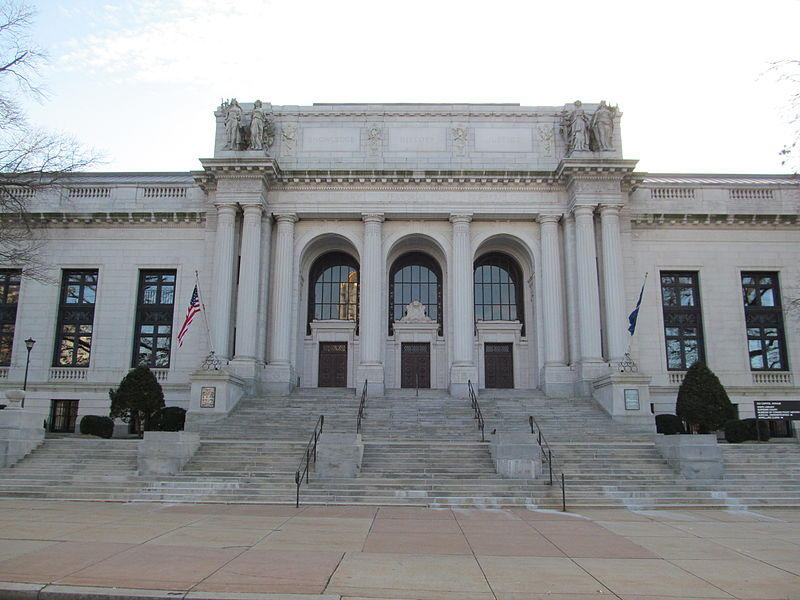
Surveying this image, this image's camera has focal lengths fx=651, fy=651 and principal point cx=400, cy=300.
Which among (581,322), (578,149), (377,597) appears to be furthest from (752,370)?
(377,597)

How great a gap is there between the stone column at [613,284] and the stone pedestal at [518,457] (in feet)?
43.2

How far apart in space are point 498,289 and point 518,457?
1829 cm

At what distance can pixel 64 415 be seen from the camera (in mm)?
32438

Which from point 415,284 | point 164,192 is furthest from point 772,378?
point 164,192

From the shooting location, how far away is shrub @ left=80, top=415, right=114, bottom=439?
27.2 meters

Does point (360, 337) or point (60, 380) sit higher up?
point (360, 337)

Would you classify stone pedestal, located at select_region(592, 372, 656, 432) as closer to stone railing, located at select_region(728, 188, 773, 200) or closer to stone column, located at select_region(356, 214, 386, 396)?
stone column, located at select_region(356, 214, 386, 396)

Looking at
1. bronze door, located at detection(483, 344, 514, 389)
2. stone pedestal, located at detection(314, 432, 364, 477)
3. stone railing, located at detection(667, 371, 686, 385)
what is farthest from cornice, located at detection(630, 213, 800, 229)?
stone pedestal, located at detection(314, 432, 364, 477)

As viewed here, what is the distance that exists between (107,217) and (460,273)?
18.8m

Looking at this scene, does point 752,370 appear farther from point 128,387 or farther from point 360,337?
point 128,387

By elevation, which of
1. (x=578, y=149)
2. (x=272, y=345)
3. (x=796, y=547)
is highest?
(x=578, y=149)

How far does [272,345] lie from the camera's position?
31906mm

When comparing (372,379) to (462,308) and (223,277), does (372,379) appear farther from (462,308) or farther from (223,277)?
(223,277)

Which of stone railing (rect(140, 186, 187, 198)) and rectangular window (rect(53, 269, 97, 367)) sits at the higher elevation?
stone railing (rect(140, 186, 187, 198))
